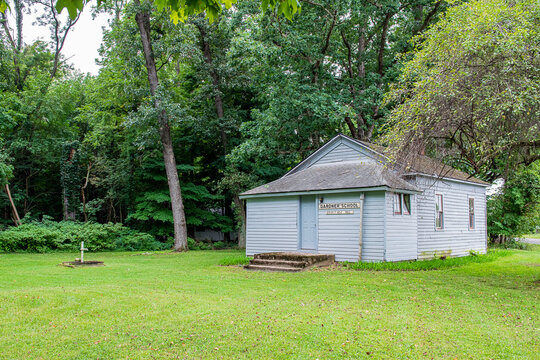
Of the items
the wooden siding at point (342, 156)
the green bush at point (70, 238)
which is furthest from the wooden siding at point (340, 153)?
the green bush at point (70, 238)

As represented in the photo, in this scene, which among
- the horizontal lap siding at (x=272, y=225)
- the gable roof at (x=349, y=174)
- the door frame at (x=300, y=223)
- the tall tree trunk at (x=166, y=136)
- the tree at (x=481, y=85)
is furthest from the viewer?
the tall tree trunk at (x=166, y=136)

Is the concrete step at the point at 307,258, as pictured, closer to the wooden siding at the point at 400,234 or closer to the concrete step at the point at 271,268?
the concrete step at the point at 271,268

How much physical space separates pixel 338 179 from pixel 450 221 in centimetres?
572

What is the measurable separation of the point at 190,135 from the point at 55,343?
905 inches

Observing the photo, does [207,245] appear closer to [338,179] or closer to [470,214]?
[338,179]

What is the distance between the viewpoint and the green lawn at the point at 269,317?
5043 millimetres

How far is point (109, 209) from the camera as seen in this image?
29688 millimetres

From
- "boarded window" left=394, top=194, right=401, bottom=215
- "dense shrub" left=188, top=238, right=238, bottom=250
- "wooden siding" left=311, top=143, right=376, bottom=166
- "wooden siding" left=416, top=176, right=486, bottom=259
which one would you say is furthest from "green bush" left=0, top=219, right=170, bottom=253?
"wooden siding" left=416, top=176, right=486, bottom=259

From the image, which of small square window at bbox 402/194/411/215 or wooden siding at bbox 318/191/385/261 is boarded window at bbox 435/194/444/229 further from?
wooden siding at bbox 318/191/385/261

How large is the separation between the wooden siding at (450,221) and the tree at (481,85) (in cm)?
463

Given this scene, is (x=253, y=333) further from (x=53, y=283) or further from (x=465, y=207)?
(x=465, y=207)

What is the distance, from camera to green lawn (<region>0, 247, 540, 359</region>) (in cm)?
504

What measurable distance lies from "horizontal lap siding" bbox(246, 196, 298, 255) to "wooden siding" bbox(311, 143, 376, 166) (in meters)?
2.77

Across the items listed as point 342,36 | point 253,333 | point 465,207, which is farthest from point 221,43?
point 253,333
